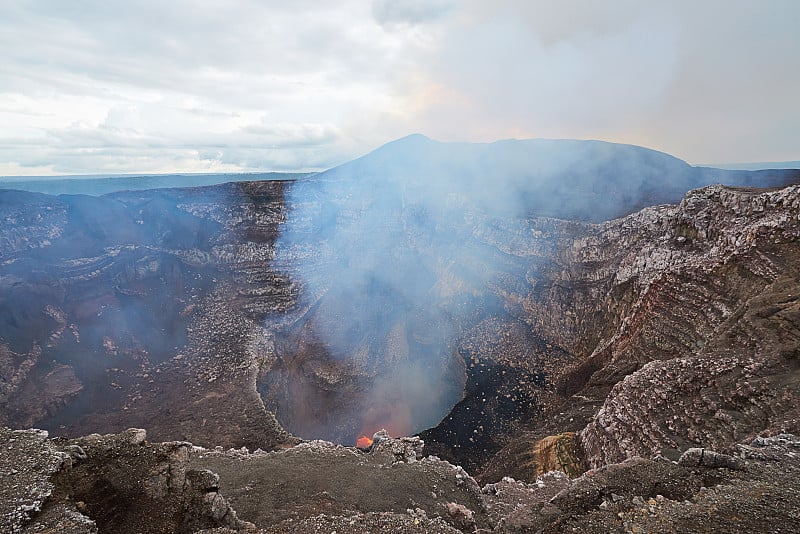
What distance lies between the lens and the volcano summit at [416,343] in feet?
29.8

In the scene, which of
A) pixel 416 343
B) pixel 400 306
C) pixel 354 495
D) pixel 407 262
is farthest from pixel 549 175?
pixel 354 495

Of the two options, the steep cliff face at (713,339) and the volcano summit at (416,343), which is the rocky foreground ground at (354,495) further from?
the steep cliff face at (713,339)

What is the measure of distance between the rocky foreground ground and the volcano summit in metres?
0.07

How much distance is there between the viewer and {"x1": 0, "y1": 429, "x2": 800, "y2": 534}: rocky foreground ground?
7.09 metres

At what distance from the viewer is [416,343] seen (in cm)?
3653

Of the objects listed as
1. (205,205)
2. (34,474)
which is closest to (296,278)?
(205,205)

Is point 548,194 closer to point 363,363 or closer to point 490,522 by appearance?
point 363,363

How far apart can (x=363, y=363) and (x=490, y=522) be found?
2423cm

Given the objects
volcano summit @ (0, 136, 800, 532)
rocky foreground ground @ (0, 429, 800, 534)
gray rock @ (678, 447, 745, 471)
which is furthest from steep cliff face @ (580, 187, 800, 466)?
gray rock @ (678, 447, 745, 471)

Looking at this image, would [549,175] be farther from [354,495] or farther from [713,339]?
[354,495]

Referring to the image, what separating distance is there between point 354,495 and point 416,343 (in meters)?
27.1

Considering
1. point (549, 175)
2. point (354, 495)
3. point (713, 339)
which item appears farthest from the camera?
point (549, 175)

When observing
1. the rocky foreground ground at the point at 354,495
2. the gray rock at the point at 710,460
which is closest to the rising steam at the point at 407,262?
the rocky foreground ground at the point at 354,495

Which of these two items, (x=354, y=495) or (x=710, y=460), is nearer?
(x=710, y=460)
